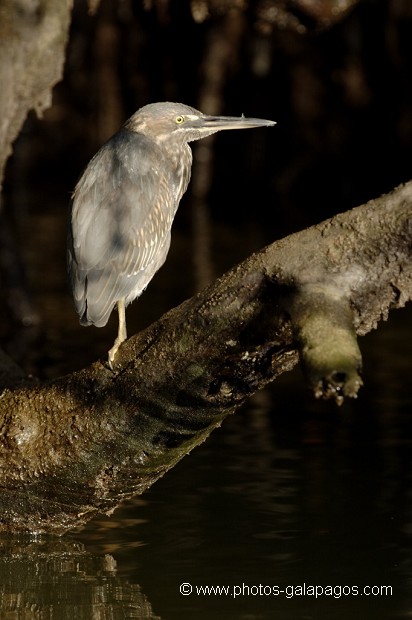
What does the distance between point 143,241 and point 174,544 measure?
1121 millimetres

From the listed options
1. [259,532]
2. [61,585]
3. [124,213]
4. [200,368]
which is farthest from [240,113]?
[200,368]

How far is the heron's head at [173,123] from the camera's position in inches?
211

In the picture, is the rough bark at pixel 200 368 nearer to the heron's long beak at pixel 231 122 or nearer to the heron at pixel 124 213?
the heron at pixel 124 213

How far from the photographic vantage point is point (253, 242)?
13219 mm

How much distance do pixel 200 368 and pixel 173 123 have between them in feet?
5.01

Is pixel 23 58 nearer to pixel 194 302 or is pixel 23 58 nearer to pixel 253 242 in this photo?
pixel 194 302

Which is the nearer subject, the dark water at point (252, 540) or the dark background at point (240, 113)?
the dark water at point (252, 540)

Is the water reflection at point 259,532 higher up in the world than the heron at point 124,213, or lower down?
lower down

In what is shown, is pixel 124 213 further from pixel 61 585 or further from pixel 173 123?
pixel 61 585

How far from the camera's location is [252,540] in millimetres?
4914

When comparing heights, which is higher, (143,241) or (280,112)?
(280,112)

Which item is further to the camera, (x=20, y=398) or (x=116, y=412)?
(x=20, y=398)

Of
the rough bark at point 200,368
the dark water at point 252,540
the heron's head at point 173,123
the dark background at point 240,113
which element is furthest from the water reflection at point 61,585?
the dark background at point 240,113

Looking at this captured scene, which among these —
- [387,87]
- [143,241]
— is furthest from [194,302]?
[387,87]
